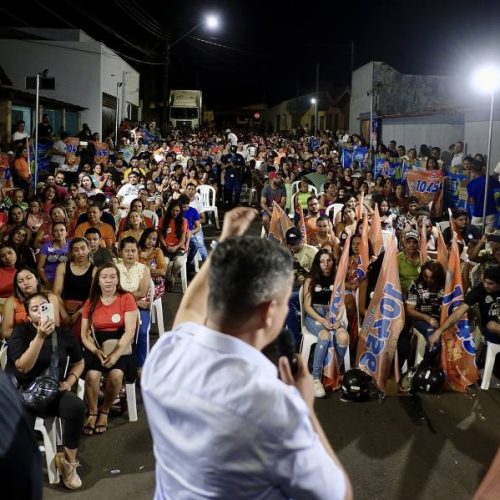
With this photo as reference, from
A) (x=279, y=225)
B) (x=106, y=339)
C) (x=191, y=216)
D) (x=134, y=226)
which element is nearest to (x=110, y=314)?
(x=106, y=339)

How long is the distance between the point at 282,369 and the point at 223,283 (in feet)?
0.84

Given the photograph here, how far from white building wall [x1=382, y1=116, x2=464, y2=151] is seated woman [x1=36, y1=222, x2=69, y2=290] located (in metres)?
11.1

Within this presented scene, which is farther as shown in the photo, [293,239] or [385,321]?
[293,239]

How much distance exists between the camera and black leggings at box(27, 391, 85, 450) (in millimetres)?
4320

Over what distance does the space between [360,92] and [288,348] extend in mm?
25120

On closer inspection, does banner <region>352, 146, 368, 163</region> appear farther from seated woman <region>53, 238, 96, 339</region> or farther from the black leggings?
Answer: the black leggings

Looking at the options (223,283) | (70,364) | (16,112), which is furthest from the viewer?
(16,112)

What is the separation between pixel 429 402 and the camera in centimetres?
570

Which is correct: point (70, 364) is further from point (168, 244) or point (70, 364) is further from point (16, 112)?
point (16, 112)

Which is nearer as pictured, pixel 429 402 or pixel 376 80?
pixel 429 402

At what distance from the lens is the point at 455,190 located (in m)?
11.1

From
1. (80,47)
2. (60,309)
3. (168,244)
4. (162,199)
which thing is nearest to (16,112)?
(80,47)

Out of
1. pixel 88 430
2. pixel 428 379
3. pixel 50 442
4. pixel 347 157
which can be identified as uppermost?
pixel 347 157

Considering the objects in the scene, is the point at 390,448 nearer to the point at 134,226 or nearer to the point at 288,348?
the point at 288,348
